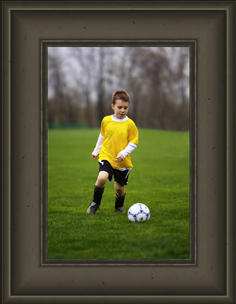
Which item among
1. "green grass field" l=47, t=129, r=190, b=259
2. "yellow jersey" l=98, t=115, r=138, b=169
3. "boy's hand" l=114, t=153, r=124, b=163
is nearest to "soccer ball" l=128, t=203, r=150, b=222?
"green grass field" l=47, t=129, r=190, b=259

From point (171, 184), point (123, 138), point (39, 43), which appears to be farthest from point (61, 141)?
point (39, 43)

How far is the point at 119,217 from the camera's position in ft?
17.7

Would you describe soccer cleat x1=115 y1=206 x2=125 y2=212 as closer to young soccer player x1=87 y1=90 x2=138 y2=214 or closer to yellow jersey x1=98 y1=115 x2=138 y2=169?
young soccer player x1=87 y1=90 x2=138 y2=214

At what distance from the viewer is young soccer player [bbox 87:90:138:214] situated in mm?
5605

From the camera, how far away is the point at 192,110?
11.7 ft

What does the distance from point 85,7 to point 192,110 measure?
4.51 ft

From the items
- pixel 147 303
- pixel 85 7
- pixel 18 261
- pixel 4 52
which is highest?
pixel 85 7

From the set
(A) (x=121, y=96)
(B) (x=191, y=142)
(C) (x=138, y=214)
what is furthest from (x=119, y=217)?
(B) (x=191, y=142)

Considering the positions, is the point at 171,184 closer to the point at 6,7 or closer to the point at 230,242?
the point at 230,242

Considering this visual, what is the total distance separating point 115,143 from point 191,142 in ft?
7.47

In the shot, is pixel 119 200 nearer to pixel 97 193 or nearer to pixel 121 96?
pixel 97 193

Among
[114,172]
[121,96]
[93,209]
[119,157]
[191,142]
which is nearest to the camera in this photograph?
[191,142]

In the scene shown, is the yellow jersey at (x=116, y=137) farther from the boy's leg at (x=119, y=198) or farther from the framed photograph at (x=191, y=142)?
the framed photograph at (x=191, y=142)

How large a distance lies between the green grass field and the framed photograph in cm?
39
